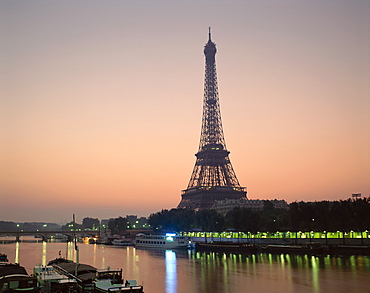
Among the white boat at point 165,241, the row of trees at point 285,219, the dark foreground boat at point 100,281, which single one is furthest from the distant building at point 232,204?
the dark foreground boat at point 100,281

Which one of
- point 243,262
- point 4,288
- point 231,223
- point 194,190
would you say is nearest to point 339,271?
point 243,262

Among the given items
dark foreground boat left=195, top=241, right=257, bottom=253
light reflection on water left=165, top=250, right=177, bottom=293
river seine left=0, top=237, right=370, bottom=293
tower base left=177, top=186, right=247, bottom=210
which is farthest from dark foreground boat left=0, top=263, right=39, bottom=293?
tower base left=177, top=186, right=247, bottom=210

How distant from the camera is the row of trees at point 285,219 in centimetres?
7625

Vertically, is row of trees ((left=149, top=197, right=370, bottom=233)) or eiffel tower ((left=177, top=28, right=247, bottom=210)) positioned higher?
eiffel tower ((left=177, top=28, right=247, bottom=210))

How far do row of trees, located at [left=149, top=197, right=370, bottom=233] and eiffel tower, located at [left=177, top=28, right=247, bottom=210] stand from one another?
11467 millimetres

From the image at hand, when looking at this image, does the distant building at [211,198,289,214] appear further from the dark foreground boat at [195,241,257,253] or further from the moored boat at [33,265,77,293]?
the moored boat at [33,265,77,293]

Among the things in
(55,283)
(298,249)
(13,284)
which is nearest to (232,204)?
(298,249)

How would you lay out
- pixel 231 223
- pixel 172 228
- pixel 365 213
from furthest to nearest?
pixel 172 228 → pixel 231 223 → pixel 365 213

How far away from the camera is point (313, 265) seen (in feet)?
184

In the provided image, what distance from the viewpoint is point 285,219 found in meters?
96.9

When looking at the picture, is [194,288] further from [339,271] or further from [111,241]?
[111,241]

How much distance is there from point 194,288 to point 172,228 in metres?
90.3

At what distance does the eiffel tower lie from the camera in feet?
467

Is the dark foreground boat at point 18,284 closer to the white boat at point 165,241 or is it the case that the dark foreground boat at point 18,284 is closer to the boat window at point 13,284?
the boat window at point 13,284
